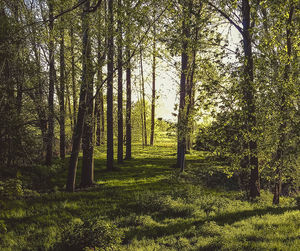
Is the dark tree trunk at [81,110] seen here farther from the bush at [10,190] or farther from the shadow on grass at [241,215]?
the shadow on grass at [241,215]

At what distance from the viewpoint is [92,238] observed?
628cm

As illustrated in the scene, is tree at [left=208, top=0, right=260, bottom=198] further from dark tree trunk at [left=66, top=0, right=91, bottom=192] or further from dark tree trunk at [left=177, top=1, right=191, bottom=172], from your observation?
dark tree trunk at [left=66, top=0, right=91, bottom=192]

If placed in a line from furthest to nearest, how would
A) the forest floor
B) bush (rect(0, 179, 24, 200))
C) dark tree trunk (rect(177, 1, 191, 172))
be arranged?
1. dark tree trunk (rect(177, 1, 191, 172))
2. the forest floor
3. bush (rect(0, 179, 24, 200))

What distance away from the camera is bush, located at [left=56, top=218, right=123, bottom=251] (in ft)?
20.2

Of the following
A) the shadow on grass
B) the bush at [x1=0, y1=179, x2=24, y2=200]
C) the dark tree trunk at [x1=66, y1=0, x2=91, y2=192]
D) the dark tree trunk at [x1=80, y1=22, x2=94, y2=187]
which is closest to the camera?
the bush at [x1=0, y1=179, x2=24, y2=200]

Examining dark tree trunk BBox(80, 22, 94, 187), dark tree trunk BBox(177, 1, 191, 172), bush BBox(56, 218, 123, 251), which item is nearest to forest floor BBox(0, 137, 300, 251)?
bush BBox(56, 218, 123, 251)

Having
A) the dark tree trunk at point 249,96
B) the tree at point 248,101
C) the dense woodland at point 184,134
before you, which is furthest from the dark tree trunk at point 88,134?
the dark tree trunk at point 249,96

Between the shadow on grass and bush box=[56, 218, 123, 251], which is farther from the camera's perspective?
the shadow on grass

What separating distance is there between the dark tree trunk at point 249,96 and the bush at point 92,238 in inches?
215

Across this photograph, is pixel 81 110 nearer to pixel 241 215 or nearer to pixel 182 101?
pixel 241 215

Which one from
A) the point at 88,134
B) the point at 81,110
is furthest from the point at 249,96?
the point at 88,134

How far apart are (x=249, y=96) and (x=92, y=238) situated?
6916mm

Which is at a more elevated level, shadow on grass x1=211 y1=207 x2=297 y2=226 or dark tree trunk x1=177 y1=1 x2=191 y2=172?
dark tree trunk x1=177 y1=1 x2=191 y2=172

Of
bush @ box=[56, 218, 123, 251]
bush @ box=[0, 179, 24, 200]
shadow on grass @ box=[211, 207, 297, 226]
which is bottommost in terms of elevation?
shadow on grass @ box=[211, 207, 297, 226]
